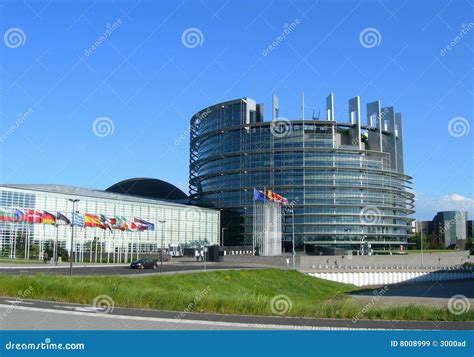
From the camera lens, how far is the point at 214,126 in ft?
475

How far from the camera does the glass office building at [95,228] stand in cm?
7638

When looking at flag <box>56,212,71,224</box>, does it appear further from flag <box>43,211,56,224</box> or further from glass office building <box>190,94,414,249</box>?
glass office building <box>190,94,414,249</box>

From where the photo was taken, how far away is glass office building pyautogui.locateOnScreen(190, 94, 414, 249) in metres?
131

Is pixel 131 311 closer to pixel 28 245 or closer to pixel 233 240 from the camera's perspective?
pixel 28 245

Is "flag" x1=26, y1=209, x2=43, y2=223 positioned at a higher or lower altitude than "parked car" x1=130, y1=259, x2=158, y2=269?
higher

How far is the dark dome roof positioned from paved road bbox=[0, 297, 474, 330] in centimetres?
13953

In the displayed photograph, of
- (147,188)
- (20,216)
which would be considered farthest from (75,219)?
(147,188)

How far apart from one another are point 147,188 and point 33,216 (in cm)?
8198

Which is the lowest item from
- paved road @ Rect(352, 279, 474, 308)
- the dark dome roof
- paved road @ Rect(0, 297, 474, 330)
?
paved road @ Rect(352, 279, 474, 308)

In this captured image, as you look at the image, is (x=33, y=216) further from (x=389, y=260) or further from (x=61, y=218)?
(x=389, y=260)

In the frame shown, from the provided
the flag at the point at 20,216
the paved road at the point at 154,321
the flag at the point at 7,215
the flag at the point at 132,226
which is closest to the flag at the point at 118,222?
the flag at the point at 132,226

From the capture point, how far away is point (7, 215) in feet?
247

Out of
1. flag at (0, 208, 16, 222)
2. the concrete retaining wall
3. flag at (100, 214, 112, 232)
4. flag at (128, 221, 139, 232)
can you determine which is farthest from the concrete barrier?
flag at (0, 208, 16, 222)
